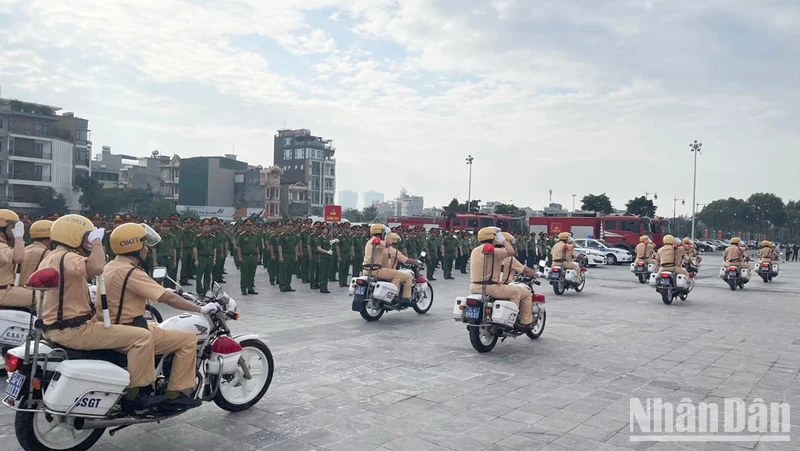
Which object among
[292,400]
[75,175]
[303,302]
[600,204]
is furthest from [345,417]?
[75,175]

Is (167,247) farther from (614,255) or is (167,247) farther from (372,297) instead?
(614,255)

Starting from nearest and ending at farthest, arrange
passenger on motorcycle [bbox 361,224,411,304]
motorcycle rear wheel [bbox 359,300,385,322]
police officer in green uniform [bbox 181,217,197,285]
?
1. motorcycle rear wheel [bbox 359,300,385,322]
2. passenger on motorcycle [bbox 361,224,411,304]
3. police officer in green uniform [bbox 181,217,197,285]

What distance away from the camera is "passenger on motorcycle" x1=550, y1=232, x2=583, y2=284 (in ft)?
→ 53.1

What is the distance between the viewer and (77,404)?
406cm

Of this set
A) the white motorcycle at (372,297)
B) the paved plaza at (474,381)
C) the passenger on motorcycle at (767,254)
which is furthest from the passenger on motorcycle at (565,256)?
the passenger on motorcycle at (767,254)

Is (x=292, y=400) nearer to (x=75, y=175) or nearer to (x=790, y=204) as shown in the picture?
(x=75, y=175)

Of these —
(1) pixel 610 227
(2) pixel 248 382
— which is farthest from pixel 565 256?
(1) pixel 610 227

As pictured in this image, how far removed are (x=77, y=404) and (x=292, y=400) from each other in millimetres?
2156

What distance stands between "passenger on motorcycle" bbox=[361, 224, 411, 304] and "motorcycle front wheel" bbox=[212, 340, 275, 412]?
513cm

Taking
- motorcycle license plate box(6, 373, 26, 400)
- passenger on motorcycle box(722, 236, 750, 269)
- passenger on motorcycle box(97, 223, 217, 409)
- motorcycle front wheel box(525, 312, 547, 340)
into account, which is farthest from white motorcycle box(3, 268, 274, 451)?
passenger on motorcycle box(722, 236, 750, 269)

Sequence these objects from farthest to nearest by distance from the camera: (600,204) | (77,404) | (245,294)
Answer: (600,204), (245,294), (77,404)

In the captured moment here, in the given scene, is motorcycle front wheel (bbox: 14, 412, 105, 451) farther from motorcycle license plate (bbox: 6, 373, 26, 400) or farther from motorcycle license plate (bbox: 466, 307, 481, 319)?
motorcycle license plate (bbox: 466, 307, 481, 319)

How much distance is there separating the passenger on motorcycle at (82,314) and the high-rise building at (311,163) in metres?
80.4

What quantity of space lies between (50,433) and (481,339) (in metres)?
5.23
